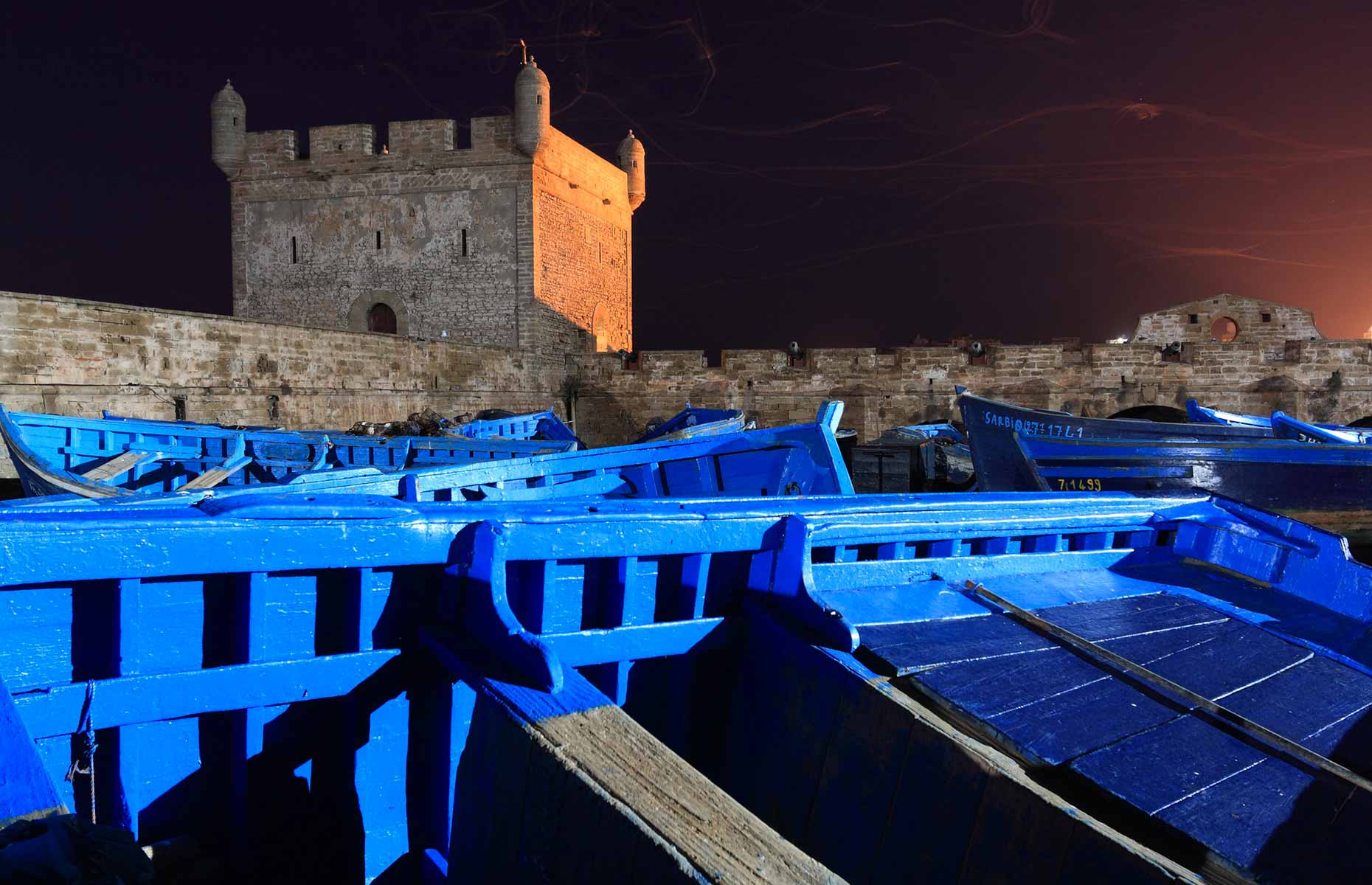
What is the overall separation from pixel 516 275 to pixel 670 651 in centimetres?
2094

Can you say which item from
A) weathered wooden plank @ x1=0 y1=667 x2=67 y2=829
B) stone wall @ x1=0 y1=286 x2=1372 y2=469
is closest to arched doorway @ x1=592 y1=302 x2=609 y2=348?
stone wall @ x1=0 y1=286 x2=1372 y2=469

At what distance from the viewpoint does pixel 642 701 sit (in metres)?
2.50

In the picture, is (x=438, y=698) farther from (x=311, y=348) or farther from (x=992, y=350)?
(x=992, y=350)

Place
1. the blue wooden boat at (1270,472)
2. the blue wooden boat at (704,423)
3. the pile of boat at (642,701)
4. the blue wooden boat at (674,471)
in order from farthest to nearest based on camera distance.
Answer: the blue wooden boat at (704,423), the blue wooden boat at (1270,472), the blue wooden boat at (674,471), the pile of boat at (642,701)

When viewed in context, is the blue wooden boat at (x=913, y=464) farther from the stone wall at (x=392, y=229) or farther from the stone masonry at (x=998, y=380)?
the stone wall at (x=392, y=229)

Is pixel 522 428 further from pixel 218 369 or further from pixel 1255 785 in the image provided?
pixel 1255 785

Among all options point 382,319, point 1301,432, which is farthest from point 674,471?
point 382,319

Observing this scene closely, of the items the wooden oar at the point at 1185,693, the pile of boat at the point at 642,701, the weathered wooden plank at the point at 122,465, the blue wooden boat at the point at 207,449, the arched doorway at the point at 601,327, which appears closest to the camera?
the pile of boat at the point at 642,701

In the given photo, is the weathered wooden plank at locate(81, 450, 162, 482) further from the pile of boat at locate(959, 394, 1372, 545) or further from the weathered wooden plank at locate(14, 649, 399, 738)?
the pile of boat at locate(959, 394, 1372, 545)

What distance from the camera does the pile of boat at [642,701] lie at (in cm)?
164

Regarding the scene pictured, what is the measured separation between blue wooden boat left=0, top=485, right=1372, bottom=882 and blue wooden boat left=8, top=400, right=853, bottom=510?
283 centimetres

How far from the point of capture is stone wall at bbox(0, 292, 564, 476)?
10.8m

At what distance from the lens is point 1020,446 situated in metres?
7.08

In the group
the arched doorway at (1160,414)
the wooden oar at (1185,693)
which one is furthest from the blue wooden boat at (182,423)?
the arched doorway at (1160,414)
